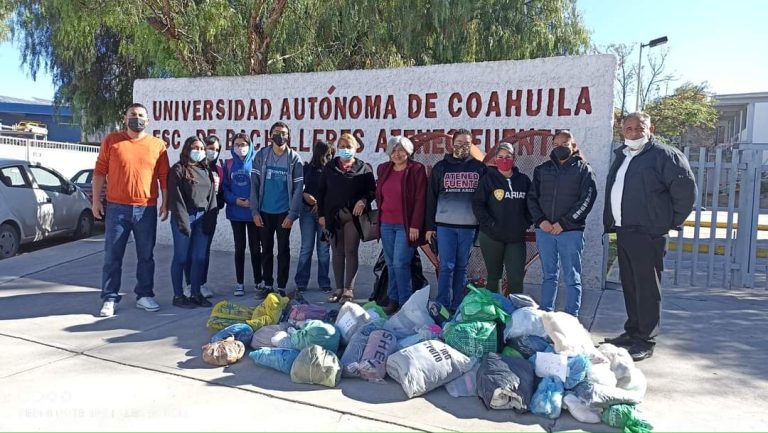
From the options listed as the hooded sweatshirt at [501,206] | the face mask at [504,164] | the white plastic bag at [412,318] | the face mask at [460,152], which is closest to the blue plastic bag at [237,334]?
the white plastic bag at [412,318]

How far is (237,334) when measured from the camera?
4719mm

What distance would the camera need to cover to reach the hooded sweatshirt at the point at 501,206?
5242mm

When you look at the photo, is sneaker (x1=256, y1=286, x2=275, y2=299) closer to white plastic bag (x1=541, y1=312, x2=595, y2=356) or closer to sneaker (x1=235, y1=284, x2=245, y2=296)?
sneaker (x1=235, y1=284, x2=245, y2=296)

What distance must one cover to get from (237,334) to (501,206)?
2.46 metres

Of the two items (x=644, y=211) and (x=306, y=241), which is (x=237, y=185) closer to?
(x=306, y=241)

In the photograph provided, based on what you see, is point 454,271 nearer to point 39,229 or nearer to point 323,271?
point 323,271

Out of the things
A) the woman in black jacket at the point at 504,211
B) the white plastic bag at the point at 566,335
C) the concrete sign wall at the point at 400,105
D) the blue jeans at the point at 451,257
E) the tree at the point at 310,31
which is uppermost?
the tree at the point at 310,31

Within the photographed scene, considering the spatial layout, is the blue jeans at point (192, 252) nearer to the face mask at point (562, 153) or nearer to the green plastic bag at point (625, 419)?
the face mask at point (562, 153)

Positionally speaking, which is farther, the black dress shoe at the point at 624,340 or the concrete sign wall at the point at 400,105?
the concrete sign wall at the point at 400,105

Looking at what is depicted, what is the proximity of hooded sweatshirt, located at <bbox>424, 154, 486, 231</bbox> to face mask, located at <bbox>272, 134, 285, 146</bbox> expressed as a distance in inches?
65.0

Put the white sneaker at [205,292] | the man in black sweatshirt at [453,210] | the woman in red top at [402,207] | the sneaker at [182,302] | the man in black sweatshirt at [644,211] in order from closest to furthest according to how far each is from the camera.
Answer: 1. the man in black sweatshirt at [644,211]
2. the man in black sweatshirt at [453,210]
3. the woman in red top at [402,207]
4. the sneaker at [182,302]
5. the white sneaker at [205,292]

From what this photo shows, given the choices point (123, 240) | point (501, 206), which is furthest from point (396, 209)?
point (123, 240)

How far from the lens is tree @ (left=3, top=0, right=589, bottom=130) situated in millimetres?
10508

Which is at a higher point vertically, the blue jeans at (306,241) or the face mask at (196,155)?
the face mask at (196,155)
